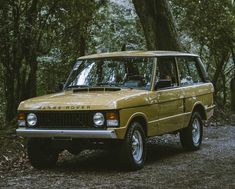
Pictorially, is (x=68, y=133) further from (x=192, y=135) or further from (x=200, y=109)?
(x=200, y=109)

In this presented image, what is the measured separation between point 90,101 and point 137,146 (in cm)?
121

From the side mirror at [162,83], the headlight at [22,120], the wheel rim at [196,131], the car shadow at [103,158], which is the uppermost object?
the side mirror at [162,83]

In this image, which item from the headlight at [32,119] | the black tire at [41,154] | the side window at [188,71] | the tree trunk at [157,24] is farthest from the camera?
the tree trunk at [157,24]

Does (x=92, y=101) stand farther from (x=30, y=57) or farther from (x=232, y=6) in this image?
(x=232, y=6)

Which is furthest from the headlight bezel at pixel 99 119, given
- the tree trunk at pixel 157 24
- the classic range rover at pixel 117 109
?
the tree trunk at pixel 157 24

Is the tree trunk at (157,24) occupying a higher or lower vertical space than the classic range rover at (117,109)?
higher

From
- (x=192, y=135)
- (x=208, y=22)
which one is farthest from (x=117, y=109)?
(x=208, y=22)

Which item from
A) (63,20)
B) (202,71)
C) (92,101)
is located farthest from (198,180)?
(63,20)

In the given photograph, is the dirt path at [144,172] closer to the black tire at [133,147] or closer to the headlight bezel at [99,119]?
the black tire at [133,147]

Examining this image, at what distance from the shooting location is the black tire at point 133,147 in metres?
8.32

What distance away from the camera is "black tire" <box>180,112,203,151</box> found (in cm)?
Result: 1078

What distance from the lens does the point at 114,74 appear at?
9.57 metres

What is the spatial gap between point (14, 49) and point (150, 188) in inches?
394

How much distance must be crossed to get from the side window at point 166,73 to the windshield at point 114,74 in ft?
0.66
